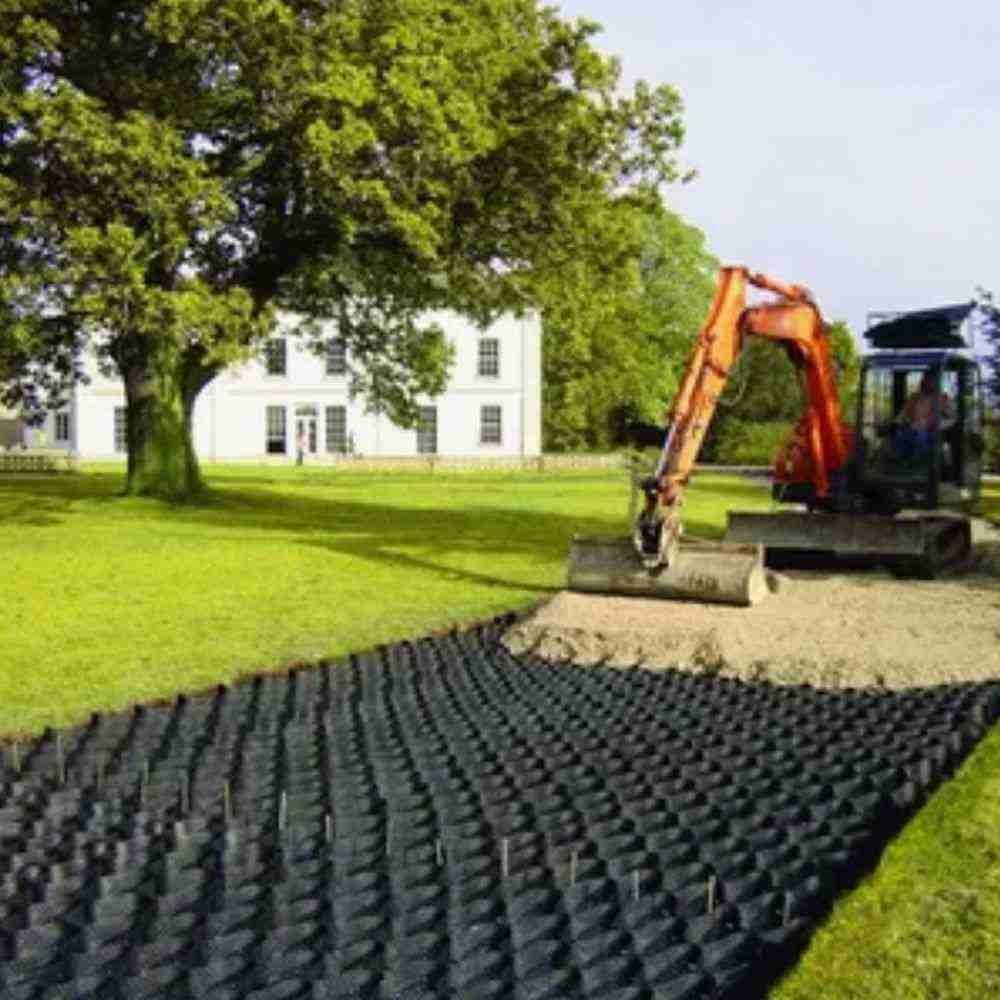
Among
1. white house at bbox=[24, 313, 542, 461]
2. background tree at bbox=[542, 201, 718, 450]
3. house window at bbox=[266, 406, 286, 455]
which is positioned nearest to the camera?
white house at bbox=[24, 313, 542, 461]

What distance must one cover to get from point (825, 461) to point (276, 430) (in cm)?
4955

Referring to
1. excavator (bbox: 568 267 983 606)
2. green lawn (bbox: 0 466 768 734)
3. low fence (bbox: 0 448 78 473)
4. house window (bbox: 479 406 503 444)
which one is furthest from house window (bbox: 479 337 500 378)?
excavator (bbox: 568 267 983 606)

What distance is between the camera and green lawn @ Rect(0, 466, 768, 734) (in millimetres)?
10375

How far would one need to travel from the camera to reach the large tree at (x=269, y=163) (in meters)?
21.8

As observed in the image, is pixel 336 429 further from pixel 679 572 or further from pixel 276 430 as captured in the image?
pixel 679 572

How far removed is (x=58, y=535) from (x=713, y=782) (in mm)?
18179

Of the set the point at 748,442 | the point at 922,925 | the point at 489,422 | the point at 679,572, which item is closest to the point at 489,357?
the point at 489,422

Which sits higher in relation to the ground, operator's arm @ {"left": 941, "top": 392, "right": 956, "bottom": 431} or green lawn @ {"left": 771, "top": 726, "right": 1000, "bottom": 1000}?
operator's arm @ {"left": 941, "top": 392, "right": 956, "bottom": 431}

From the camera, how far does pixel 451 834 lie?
241 inches

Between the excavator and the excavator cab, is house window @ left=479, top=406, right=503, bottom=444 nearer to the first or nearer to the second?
the excavator

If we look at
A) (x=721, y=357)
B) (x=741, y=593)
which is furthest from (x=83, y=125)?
(x=741, y=593)

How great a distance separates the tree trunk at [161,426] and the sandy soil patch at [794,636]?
18491 millimetres

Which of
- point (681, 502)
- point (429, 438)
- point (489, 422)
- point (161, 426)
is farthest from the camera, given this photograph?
point (489, 422)

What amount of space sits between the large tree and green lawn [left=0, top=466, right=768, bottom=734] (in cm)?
361
